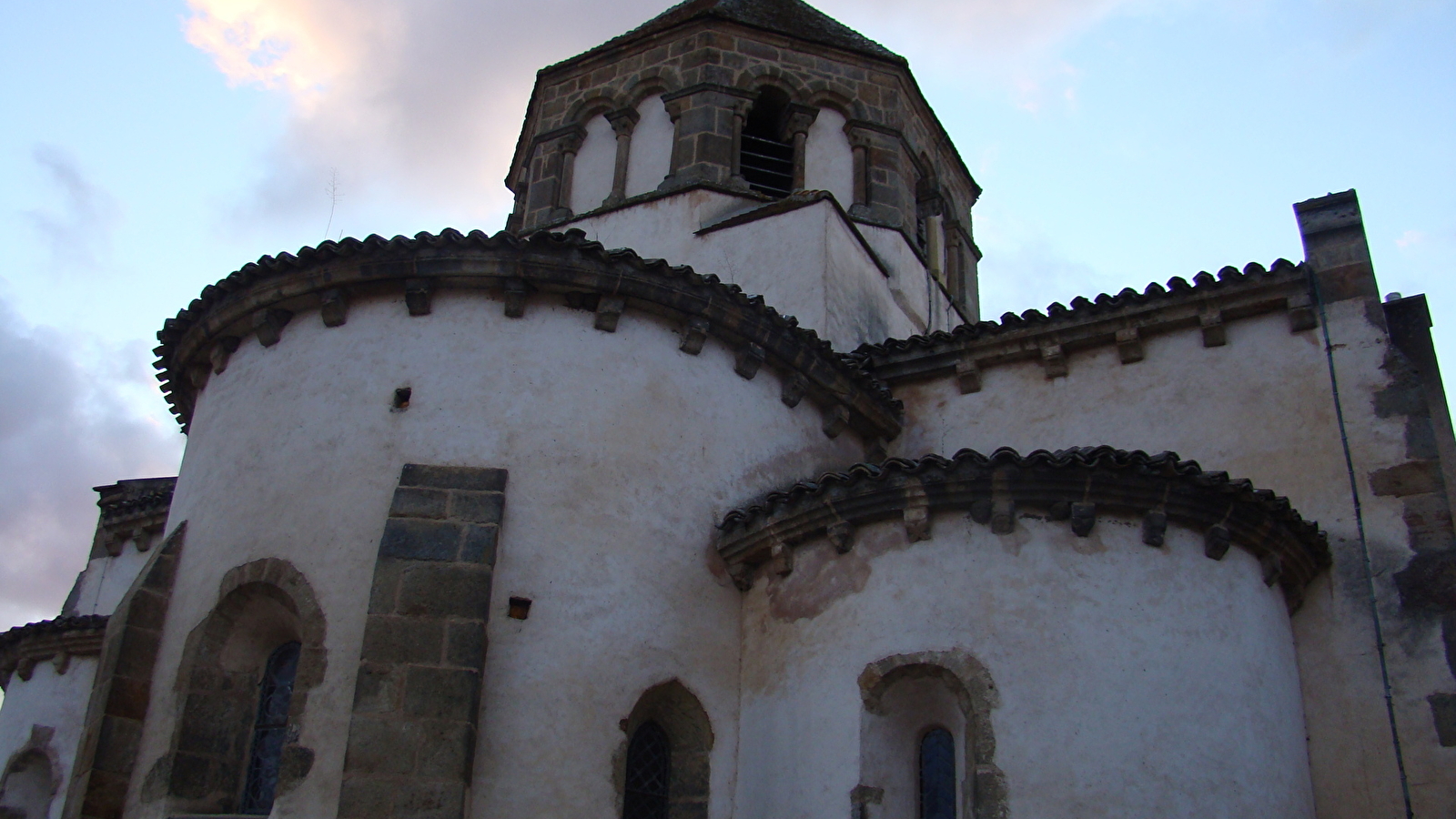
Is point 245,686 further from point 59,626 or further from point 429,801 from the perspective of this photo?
point 59,626

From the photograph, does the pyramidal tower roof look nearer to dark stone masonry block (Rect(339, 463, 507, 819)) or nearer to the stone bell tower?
the stone bell tower

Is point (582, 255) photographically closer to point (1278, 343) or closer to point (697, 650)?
point (697, 650)

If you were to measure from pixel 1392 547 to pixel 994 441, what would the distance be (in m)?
3.29

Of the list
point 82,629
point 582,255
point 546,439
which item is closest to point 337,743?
point 546,439

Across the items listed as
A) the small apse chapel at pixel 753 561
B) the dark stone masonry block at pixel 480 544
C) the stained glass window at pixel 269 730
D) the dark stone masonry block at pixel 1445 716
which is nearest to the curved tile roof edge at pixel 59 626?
the small apse chapel at pixel 753 561

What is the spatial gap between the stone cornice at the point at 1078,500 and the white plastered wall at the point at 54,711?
769cm

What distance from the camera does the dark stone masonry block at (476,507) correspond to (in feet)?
28.0

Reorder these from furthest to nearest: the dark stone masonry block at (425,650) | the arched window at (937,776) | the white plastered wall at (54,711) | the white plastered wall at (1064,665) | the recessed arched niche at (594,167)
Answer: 1. the recessed arched niche at (594,167)
2. the white plastered wall at (54,711)
3. the arched window at (937,776)
4. the white plastered wall at (1064,665)
5. the dark stone masonry block at (425,650)

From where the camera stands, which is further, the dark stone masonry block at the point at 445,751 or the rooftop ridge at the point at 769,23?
the rooftop ridge at the point at 769,23

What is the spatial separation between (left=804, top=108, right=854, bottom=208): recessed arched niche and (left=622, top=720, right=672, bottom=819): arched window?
828 centimetres

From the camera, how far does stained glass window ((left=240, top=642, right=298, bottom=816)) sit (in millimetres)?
8570

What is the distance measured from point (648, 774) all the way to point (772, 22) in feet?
36.2

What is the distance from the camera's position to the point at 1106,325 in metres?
10.8

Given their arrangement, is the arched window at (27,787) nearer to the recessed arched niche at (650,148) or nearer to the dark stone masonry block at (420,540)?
the dark stone masonry block at (420,540)
